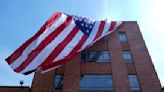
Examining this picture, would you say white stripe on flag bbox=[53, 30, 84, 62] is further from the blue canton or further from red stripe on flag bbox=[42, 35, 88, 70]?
the blue canton

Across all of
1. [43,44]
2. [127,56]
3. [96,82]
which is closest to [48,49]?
[43,44]

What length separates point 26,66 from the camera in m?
12.0

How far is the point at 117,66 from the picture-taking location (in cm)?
1895

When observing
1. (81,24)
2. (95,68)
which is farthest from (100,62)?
(81,24)

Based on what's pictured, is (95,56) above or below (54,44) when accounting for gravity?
above

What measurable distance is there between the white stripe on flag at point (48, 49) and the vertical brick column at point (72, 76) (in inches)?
197

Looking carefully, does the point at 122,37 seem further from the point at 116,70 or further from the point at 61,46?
the point at 61,46

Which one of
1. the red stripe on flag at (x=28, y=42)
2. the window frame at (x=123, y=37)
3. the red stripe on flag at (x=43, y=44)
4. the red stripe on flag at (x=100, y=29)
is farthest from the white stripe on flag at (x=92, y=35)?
the window frame at (x=123, y=37)

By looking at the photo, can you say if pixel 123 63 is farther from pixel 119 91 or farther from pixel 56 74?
pixel 56 74

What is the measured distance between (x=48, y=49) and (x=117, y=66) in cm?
822

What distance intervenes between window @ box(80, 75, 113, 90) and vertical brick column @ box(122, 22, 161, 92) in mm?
2738

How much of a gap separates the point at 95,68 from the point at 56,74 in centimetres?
359

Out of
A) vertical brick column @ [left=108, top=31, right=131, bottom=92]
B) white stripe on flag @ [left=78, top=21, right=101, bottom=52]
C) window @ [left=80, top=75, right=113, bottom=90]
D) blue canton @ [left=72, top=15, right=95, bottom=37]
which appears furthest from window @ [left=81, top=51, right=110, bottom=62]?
blue canton @ [left=72, top=15, right=95, bottom=37]

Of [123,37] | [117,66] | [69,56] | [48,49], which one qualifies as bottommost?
[69,56]
